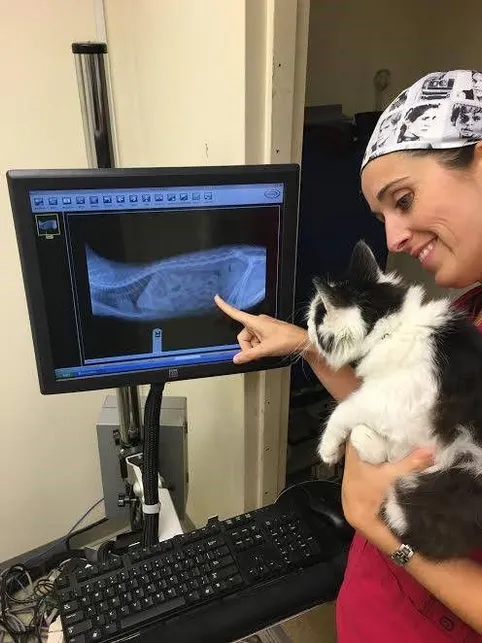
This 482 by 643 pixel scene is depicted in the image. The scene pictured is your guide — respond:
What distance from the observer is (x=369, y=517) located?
0.82m

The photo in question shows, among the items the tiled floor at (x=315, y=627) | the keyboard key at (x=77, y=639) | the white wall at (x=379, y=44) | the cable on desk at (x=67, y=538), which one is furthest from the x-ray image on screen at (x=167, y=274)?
the cable on desk at (x=67, y=538)

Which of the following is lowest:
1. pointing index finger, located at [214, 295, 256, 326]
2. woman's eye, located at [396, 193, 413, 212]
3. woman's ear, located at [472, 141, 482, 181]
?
pointing index finger, located at [214, 295, 256, 326]

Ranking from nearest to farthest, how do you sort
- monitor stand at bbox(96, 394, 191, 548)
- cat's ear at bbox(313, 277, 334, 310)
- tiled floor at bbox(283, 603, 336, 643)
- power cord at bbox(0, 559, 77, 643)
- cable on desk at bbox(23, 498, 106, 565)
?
cat's ear at bbox(313, 277, 334, 310), monitor stand at bbox(96, 394, 191, 548), tiled floor at bbox(283, 603, 336, 643), power cord at bbox(0, 559, 77, 643), cable on desk at bbox(23, 498, 106, 565)

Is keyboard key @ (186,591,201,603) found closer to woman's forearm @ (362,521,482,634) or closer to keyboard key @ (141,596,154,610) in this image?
keyboard key @ (141,596,154,610)

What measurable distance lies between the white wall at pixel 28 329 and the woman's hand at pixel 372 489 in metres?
1.07

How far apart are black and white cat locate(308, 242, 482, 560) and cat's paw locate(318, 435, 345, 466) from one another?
1 cm

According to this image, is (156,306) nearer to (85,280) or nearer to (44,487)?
(85,280)

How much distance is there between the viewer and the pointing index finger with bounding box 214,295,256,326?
1.02 m

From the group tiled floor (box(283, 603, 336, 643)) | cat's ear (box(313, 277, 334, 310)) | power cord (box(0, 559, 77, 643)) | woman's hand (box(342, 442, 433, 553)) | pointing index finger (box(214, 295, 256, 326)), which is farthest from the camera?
power cord (box(0, 559, 77, 643))

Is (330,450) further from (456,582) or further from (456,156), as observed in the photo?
(456,156)

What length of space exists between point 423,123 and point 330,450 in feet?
1.73

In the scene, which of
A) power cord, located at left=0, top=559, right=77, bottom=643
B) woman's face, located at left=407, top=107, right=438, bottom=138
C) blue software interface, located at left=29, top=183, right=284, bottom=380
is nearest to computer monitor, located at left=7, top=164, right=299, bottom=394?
blue software interface, located at left=29, top=183, right=284, bottom=380

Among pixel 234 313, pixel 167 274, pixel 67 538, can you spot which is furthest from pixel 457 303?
pixel 67 538

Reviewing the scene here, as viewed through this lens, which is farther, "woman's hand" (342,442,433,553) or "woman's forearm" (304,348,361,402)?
"woman's forearm" (304,348,361,402)
